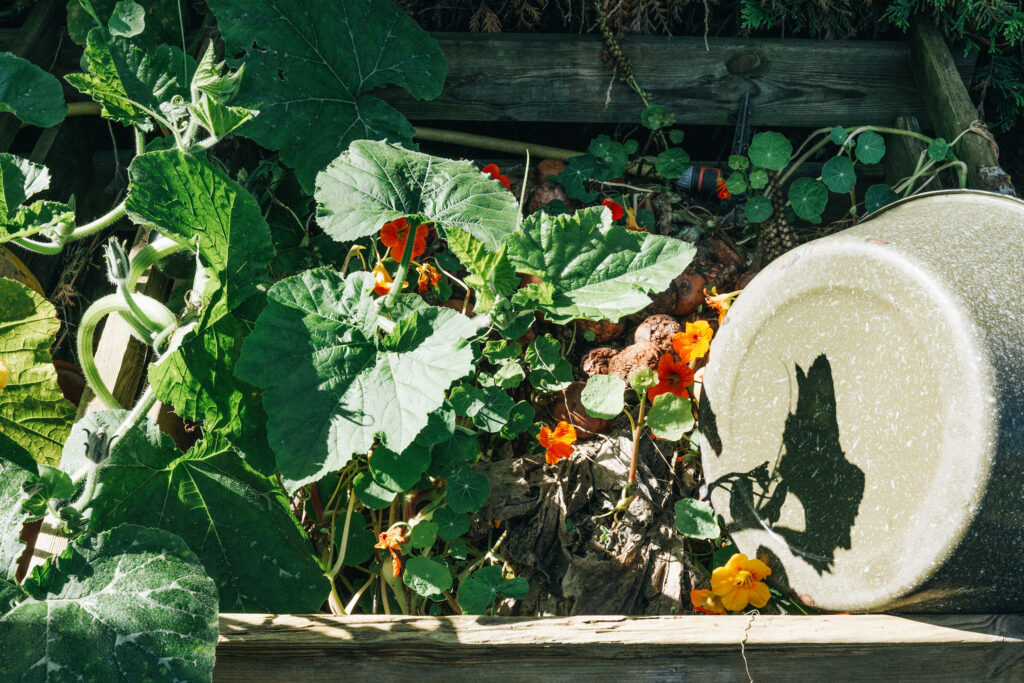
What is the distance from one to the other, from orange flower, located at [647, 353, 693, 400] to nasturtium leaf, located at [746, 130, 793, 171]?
75 cm

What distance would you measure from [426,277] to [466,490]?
51 centimetres

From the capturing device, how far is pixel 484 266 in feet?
4.81

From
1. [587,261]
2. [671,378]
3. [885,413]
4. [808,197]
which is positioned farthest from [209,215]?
[808,197]

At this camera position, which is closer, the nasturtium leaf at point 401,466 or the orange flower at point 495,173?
the nasturtium leaf at point 401,466

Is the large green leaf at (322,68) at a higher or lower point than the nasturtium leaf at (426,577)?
higher

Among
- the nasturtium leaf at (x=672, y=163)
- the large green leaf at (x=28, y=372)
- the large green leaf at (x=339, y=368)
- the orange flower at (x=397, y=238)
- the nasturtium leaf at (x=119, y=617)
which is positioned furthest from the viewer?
the nasturtium leaf at (x=672, y=163)

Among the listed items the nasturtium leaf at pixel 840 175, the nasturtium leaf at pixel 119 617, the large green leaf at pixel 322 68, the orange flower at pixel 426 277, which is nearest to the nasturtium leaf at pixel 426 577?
the nasturtium leaf at pixel 119 617

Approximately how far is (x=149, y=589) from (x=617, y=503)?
94 centimetres

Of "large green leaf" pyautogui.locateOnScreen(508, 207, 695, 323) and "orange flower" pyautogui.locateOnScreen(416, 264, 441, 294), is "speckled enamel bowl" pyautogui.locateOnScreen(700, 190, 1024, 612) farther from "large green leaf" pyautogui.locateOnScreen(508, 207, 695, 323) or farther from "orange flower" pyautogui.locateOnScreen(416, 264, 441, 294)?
"orange flower" pyautogui.locateOnScreen(416, 264, 441, 294)

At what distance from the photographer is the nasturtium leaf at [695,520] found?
62.0 inches

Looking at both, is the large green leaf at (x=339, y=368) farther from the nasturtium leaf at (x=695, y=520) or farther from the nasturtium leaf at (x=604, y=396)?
the nasturtium leaf at (x=695, y=520)

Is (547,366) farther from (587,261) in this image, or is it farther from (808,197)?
(808,197)

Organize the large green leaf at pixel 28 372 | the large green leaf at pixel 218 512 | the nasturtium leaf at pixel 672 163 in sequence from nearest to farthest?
the large green leaf at pixel 218 512, the large green leaf at pixel 28 372, the nasturtium leaf at pixel 672 163

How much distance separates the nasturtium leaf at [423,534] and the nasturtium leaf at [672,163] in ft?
3.97
